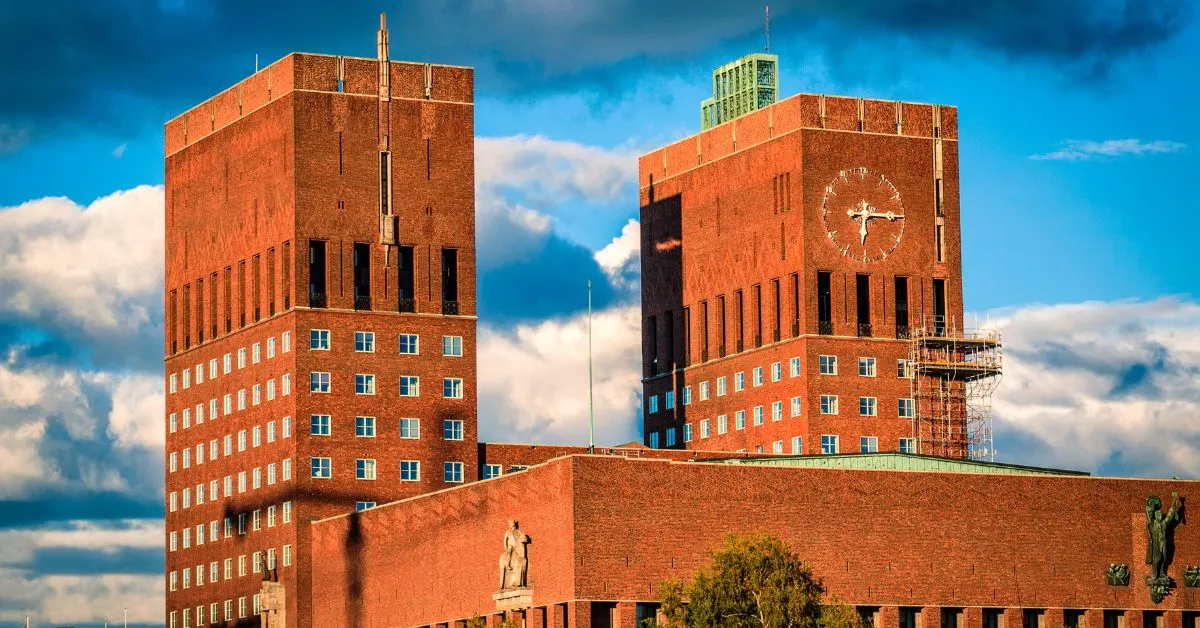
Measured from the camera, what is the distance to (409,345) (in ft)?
638

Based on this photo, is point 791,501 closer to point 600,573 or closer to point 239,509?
point 600,573

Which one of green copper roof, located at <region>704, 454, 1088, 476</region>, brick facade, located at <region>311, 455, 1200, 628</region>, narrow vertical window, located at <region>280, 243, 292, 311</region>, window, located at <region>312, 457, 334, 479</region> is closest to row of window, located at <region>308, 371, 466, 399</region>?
window, located at <region>312, 457, 334, 479</region>

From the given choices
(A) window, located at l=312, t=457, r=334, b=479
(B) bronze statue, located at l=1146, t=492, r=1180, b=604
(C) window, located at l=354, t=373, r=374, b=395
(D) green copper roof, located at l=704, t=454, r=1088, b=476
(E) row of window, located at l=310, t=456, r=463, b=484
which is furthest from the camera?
(C) window, located at l=354, t=373, r=374, b=395

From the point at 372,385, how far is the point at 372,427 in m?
2.92

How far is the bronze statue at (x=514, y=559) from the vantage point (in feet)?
524

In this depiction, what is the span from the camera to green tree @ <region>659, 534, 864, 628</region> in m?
146

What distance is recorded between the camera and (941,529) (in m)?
164

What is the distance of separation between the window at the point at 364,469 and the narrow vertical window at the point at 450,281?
12351 mm

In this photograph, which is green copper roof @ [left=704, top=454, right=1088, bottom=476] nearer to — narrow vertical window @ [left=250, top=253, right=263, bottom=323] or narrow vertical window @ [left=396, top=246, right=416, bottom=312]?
narrow vertical window @ [left=396, top=246, right=416, bottom=312]

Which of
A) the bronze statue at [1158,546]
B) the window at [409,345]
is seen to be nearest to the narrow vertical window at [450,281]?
the window at [409,345]

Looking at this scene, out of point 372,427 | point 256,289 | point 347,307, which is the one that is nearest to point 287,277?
point 347,307

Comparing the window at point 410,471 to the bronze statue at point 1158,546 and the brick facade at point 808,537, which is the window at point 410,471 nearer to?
the brick facade at point 808,537

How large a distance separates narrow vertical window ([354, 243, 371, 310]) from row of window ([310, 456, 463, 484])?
10.9 meters

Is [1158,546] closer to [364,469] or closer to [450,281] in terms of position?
[364,469]
